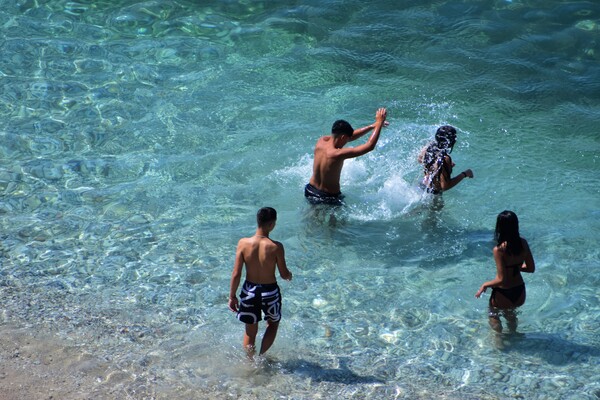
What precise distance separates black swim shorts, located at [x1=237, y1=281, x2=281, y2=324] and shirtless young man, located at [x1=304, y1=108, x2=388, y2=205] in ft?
8.30

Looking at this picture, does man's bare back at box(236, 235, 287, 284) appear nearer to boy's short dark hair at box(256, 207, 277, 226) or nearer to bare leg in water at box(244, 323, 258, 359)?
boy's short dark hair at box(256, 207, 277, 226)

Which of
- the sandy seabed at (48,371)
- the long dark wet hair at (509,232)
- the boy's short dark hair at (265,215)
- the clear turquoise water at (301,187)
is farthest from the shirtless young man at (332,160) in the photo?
the sandy seabed at (48,371)

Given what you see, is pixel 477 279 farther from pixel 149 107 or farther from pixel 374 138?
pixel 149 107

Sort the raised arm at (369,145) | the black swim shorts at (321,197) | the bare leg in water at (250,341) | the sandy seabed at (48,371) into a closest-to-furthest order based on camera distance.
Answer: the sandy seabed at (48,371) → the bare leg in water at (250,341) → the raised arm at (369,145) → the black swim shorts at (321,197)

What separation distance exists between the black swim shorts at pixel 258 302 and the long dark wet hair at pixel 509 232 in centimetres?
206

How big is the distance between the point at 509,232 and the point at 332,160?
2.64 meters

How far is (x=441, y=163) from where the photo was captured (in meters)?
8.88

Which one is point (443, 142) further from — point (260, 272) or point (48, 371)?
point (48, 371)

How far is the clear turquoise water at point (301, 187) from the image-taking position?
7.16 metres

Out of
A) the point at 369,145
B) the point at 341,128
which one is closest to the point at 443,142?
the point at 369,145

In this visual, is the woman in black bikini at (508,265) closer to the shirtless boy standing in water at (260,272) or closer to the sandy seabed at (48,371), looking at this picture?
the shirtless boy standing in water at (260,272)

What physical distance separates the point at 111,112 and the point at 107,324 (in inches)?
206

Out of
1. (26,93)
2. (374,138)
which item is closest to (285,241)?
(374,138)

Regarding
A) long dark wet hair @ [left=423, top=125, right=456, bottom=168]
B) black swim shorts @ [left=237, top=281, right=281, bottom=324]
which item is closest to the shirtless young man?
long dark wet hair @ [left=423, top=125, right=456, bottom=168]
